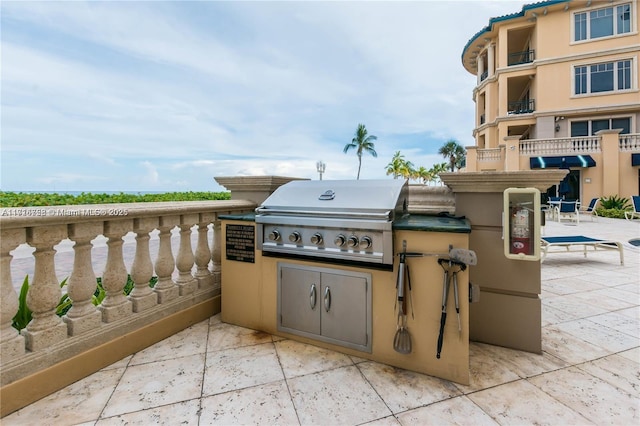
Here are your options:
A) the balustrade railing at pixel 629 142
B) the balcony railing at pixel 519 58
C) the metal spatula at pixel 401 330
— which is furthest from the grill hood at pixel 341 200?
the balcony railing at pixel 519 58

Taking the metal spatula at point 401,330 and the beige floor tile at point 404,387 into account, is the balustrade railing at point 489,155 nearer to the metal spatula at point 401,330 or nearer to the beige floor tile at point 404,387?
the metal spatula at point 401,330

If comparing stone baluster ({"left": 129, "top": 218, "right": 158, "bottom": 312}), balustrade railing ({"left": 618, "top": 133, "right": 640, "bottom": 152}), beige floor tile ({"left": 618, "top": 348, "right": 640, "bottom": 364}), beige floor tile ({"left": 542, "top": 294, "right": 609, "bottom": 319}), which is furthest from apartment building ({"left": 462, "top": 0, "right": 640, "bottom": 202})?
stone baluster ({"left": 129, "top": 218, "right": 158, "bottom": 312})

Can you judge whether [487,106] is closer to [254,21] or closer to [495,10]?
[495,10]

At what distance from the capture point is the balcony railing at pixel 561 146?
48.1 feet

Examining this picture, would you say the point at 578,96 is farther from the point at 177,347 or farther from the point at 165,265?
the point at 177,347

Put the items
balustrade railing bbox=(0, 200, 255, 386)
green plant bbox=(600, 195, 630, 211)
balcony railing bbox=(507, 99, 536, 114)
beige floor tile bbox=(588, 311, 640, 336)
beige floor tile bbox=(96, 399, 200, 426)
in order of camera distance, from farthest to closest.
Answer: balcony railing bbox=(507, 99, 536, 114) → green plant bbox=(600, 195, 630, 211) → beige floor tile bbox=(588, 311, 640, 336) → balustrade railing bbox=(0, 200, 255, 386) → beige floor tile bbox=(96, 399, 200, 426)

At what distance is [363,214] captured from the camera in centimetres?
207

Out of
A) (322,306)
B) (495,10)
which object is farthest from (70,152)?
(495,10)

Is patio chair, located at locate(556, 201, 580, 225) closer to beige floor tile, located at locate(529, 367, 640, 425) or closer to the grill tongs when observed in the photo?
beige floor tile, located at locate(529, 367, 640, 425)

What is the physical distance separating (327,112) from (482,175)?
501 inches

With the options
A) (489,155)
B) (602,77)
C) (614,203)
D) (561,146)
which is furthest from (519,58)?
(614,203)

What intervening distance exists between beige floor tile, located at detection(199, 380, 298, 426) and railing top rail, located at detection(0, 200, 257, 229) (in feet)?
4.73

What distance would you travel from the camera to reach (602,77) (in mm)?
15164

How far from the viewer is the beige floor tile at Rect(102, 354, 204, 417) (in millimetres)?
1634
